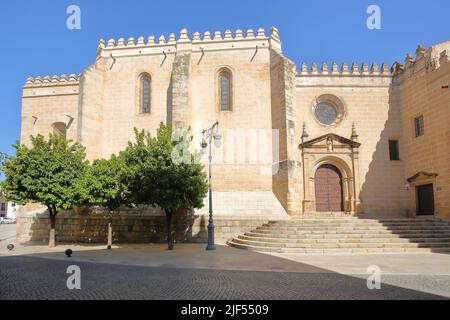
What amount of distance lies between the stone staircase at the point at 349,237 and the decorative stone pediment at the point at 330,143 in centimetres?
632

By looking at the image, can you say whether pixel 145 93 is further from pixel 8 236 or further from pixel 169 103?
pixel 8 236

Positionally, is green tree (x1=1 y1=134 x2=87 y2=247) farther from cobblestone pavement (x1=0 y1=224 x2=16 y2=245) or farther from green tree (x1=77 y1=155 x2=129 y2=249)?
cobblestone pavement (x1=0 y1=224 x2=16 y2=245)

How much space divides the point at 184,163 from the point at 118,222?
5782mm

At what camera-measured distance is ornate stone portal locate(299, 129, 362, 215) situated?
19734mm

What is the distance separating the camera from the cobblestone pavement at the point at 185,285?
590 centimetres

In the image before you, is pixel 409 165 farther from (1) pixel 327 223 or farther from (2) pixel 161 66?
(2) pixel 161 66

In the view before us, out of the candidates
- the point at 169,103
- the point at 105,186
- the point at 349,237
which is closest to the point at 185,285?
the point at 349,237

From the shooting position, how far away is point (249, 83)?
20.8m

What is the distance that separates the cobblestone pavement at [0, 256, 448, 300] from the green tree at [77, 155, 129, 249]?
18.4ft

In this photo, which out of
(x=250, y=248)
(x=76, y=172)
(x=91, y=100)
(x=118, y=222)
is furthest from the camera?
(x=91, y=100)

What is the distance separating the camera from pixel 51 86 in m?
22.8

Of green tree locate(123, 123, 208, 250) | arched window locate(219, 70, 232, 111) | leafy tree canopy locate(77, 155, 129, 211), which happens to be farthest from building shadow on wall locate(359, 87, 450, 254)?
leafy tree canopy locate(77, 155, 129, 211)

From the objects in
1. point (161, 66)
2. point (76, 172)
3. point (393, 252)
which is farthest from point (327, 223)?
point (161, 66)

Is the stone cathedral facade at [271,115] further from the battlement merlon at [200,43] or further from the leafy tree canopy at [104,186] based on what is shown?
the leafy tree canopy at [104,186]
